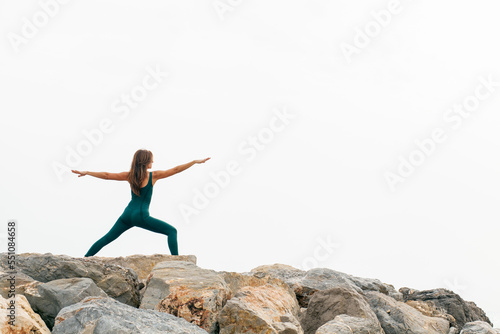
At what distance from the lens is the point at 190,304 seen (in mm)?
6438

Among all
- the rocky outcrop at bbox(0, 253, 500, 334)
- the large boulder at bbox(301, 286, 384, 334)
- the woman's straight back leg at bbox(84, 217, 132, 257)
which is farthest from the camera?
the woman's straight back leg at bbox(84, 217, 132, 257)

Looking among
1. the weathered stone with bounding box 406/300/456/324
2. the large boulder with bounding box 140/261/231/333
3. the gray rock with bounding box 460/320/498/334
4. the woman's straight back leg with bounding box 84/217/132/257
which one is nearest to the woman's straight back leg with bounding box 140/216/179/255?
the woman's straight back leg with bounding box 84/217/132/257

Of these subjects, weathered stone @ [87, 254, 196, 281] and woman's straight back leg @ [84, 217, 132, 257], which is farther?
woman's straight back leg @ [84, 217, 132, 257]

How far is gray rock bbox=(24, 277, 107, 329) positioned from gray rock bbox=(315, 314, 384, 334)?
293 centimetres

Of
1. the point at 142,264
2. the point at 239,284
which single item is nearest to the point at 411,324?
the point at 239,284

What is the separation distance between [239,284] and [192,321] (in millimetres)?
1987

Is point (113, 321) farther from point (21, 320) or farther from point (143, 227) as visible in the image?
point (143, 227)

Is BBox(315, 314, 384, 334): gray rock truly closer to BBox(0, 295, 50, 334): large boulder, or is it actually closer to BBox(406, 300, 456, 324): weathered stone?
BBox(406, 300, 456, 324): weathered stone

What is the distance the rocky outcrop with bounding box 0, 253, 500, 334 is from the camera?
5641 mm

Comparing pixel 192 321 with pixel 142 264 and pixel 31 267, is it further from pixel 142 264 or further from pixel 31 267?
pixel 142 264

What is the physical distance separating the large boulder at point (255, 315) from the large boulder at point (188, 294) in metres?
0.22

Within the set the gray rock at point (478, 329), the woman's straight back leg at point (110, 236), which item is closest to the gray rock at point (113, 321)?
the woman's straight back leg at point (110, 236)

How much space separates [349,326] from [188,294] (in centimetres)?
208

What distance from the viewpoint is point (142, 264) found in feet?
33.9
